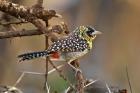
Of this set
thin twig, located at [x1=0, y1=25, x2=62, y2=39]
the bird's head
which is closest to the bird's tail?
thin twig, located at [x1=0, y1=25, x2=62, y2=39]

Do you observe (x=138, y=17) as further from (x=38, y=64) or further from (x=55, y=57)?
(x=55, y=57)

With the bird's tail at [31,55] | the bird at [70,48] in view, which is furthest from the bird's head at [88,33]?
the bird's tail at [31,55]

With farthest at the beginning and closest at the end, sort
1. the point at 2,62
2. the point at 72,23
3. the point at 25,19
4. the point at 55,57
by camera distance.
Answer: the point at 72,23 → the point at 2,62 → the point at 55,57 → the point at 25,19

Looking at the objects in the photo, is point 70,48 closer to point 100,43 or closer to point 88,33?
point 88,33

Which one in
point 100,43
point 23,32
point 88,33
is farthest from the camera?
point 100,43

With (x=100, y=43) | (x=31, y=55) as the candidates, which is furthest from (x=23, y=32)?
(x=100, y=43)

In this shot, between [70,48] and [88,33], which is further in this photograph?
[88,33]

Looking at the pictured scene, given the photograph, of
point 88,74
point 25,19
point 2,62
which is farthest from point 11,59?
point 25,19
